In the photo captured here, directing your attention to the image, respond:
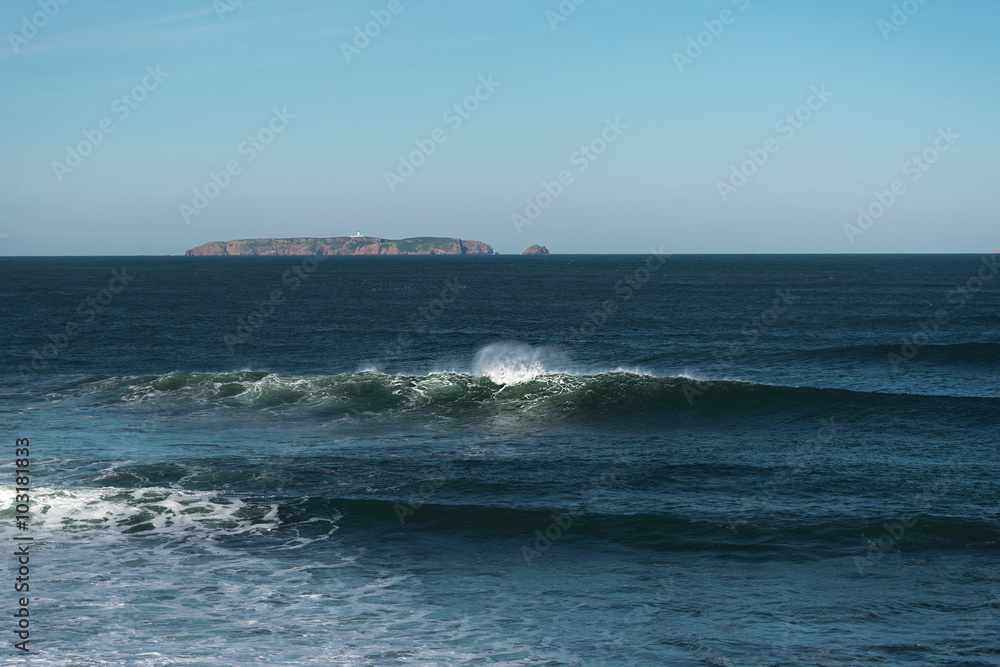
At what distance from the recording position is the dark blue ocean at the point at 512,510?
452 inches

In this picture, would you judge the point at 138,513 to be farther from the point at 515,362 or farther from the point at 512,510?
the point at 515,362

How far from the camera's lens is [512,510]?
57.0 feet

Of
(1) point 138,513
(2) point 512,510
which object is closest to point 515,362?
(2) point 512,510

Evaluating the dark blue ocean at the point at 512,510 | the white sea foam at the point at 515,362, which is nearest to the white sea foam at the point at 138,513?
the dark blue ocean at the point at 512,510

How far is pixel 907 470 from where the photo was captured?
796 inches

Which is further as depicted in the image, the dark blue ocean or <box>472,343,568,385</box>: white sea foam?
<box>472,343,568,385</box>: white sea foam

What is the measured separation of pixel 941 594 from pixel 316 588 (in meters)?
9.79

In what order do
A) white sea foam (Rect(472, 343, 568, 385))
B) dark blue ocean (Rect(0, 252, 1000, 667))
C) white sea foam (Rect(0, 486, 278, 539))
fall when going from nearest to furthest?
1. dark blue ocean (Rect(0, 252, 1000, 667))
2. white sea foam (Rect(0, 486, 278, 539))
3. white sea foam (Rect(472, 343, 568, 385))

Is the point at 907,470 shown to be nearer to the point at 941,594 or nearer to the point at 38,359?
the point at 941,594

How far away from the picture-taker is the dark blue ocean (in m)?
11.5

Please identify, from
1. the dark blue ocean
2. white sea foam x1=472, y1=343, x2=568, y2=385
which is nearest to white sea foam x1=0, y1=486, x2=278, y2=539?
the dark blue ocean

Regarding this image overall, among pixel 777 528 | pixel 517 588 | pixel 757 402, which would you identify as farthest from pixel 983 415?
pixel 517 588

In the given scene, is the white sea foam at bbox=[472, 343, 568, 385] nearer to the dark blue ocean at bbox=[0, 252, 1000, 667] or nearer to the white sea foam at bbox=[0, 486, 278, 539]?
the dark blue ocean at bbox=[0, 252, 1000, 667]

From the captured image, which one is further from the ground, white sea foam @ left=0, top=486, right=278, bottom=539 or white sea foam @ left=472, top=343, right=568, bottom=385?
white sea foam @ left=472, top=343, right=568, bottom=385
